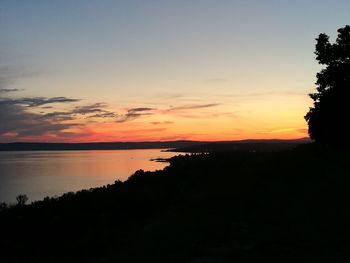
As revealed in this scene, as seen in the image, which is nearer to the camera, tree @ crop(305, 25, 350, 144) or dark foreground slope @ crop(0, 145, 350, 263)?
Answer: dark foreground slope @ crop(0, 145, 350, 263)

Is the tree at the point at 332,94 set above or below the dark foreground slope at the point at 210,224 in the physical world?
above

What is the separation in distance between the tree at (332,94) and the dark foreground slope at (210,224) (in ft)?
43.7

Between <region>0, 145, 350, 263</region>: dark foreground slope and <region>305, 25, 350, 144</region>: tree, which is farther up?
<region>305, 25, 350, 144</region>: tree

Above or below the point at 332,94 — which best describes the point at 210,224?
below

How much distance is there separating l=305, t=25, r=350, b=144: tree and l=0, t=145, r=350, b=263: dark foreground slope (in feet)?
43.7

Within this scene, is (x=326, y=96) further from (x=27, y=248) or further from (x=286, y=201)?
(x=27, y=248)

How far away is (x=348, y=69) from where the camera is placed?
42.5 m

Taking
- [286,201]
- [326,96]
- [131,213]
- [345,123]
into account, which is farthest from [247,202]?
[326,96]

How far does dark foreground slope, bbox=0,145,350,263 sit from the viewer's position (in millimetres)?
11453

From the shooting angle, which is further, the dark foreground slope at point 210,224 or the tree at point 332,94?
the tree at point 332,94

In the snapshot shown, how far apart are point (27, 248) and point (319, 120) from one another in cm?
3246

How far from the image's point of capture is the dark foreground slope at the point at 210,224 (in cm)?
1145

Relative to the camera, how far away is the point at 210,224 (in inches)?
572

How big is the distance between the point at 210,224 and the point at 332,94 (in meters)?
31.4
